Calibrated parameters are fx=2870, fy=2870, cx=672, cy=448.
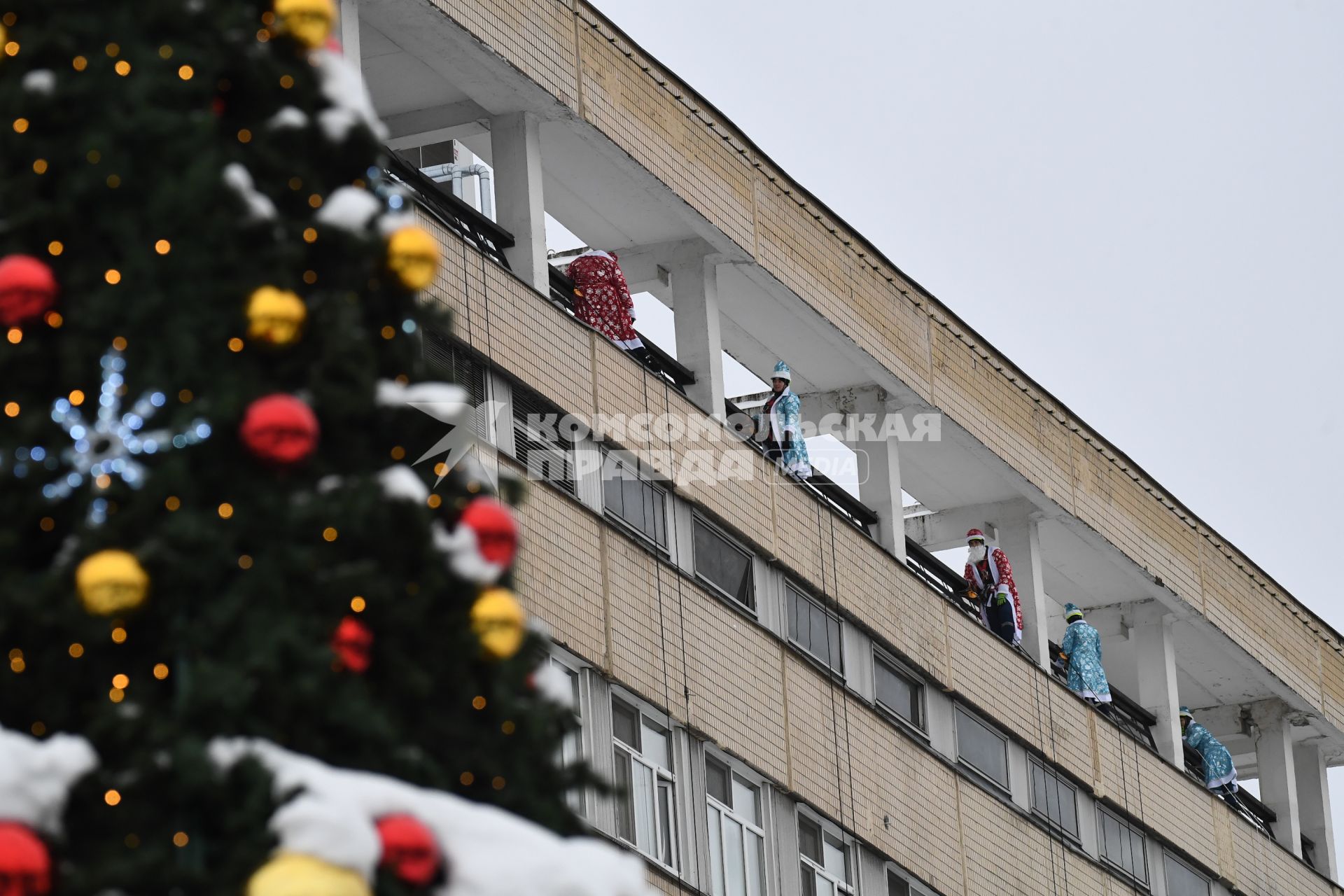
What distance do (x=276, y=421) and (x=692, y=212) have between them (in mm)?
15551

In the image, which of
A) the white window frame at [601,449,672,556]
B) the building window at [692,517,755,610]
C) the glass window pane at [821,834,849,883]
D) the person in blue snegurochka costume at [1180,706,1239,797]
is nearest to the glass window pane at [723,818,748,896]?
the glass window pane at [821,834,849,883]

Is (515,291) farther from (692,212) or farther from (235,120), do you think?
(235,120)

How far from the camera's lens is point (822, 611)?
23000mm

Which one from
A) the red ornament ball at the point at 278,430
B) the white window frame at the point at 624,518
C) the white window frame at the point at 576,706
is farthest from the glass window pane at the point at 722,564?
the red ornament ball at the point at 278,430

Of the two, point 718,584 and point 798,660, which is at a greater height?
point 718,584

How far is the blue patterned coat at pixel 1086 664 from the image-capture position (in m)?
27.7

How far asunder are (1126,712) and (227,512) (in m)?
23.9

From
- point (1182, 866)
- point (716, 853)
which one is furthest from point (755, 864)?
point (1182, 866)

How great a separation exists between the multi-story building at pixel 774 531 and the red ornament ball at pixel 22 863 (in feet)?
38.8

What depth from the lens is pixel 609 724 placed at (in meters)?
19.4

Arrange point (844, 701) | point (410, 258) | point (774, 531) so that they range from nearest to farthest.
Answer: point (410, 258) < point (774, 531) < point (844, 701)

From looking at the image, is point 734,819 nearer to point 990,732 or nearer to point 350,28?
point 990,732

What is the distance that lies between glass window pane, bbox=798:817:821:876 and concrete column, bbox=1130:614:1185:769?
816cm

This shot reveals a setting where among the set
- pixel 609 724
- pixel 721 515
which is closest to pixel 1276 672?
pixel 721 515
